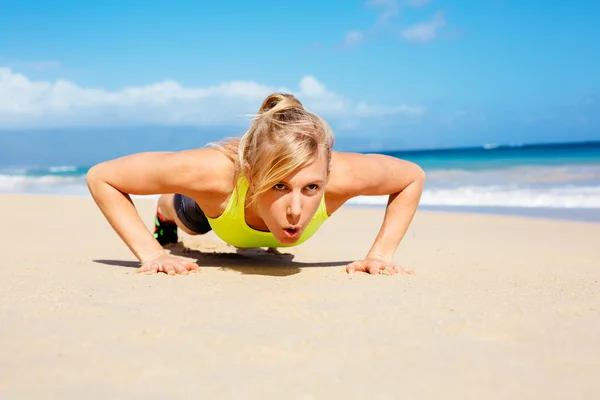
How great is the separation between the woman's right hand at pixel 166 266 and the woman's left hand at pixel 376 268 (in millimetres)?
976

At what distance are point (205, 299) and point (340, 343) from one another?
2.92 feet

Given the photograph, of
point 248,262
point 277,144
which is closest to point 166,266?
point 248,262

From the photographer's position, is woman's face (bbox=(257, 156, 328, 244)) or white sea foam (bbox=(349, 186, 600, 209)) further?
white sea foam (bbox=(349, 186, 600, 209))

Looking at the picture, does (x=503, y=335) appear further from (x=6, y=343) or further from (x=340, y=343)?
(x=6, y=343)

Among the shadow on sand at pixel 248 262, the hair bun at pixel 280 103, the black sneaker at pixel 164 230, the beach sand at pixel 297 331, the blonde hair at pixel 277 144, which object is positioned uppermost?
the hair bun at pixel 280 103

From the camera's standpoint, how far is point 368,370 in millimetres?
1755

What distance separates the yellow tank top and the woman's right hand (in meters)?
0.37

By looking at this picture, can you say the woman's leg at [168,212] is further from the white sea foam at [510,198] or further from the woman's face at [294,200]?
the white sea foam at [510,198]

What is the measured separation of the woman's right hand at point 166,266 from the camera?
3.43 m

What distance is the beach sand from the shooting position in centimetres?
166

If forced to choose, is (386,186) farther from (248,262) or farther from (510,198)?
(510,198)

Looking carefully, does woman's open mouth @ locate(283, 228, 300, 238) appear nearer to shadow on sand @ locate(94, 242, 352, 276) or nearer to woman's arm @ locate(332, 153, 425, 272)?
shadow on sand @ locate(94, 242, 352, 276)

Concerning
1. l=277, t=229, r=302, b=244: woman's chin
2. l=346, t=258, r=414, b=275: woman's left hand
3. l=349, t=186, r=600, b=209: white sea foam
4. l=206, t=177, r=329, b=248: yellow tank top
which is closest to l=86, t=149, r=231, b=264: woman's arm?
l=206, t=177, r=329, b=248: yellow tank top

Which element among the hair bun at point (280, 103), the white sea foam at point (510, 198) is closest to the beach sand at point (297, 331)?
the hair bun at point (280, 103)
